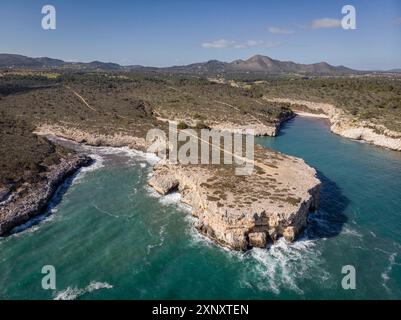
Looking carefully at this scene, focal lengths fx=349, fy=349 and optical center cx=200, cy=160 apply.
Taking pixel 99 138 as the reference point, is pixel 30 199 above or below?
below

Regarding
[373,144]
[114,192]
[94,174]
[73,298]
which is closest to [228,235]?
[73,298]

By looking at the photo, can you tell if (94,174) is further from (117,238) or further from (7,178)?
(117,238)

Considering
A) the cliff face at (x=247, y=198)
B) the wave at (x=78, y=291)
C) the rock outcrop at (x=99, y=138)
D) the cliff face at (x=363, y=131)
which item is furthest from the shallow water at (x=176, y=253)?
the cliff face at (x=363, y=131)

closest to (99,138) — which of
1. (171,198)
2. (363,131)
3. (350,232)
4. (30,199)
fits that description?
(30,199)

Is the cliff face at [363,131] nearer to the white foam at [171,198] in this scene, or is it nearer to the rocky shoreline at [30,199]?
the white foam at [171,198]

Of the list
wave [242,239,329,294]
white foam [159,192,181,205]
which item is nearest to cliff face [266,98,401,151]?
wave [242,239,329,294]

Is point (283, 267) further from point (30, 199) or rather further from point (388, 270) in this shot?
point (30, 199)

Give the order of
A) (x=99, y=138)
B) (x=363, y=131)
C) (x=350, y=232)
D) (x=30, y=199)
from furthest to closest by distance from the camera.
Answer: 1. (x=363, y=131)
2. (x=99, y=138)
3. (x=30, y=199)
4. (x=350, y=232)
